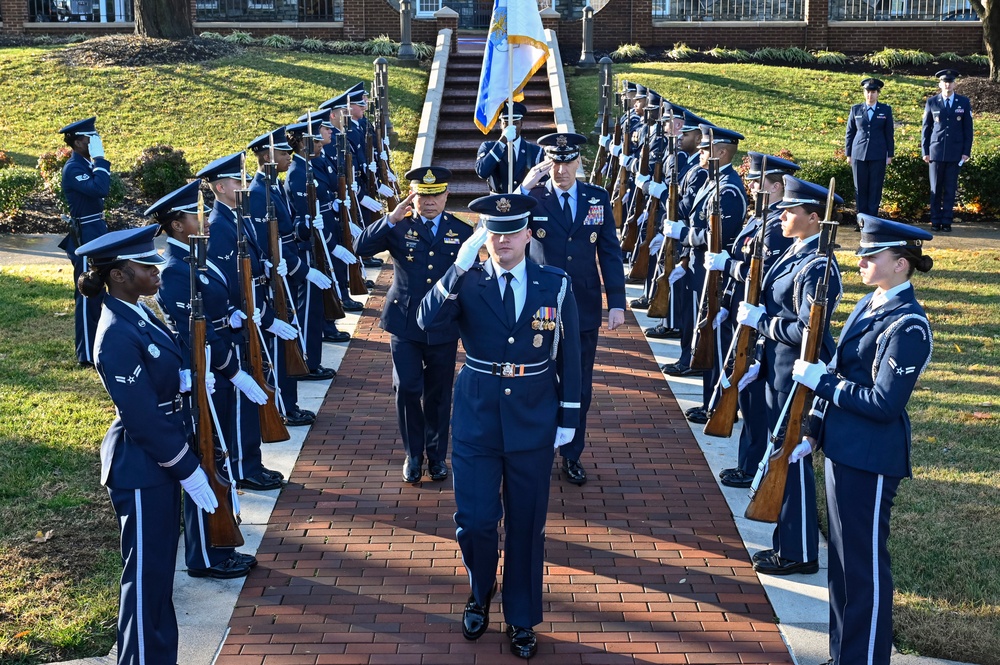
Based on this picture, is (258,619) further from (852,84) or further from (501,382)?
(852,84)

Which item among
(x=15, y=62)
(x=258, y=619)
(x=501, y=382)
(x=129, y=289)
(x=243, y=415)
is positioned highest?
(x=15, y=62)

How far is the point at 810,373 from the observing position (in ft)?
17.4

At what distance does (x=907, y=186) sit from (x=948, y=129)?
126cm

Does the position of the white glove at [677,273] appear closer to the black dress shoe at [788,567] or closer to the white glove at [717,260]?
the white glove at [717,260]

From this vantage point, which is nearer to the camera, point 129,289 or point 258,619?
point 129,289

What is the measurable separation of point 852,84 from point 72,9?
19027mm

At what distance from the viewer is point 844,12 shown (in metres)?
27.9

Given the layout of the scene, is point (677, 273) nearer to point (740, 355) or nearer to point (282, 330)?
point (740, 355)

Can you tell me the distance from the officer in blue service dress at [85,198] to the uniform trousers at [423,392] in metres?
3.92

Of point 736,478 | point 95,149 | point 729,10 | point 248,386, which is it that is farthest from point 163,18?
point 736,478

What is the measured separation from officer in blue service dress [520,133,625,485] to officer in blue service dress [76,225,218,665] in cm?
331

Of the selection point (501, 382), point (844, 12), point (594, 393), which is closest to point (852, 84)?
point (844, 12)

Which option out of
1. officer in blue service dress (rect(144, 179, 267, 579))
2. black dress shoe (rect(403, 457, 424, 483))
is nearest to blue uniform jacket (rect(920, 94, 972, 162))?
black dress shoe (rect(403, 457, 424, 483))

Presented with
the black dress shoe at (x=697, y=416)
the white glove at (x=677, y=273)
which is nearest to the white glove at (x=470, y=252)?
the black dress shoe at (x=697, y=416)
